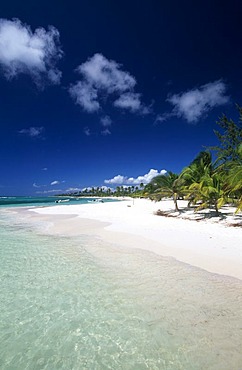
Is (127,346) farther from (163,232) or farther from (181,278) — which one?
(163,232)

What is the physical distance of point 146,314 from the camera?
13.3 feet

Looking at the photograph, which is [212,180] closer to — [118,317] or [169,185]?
[169,185]

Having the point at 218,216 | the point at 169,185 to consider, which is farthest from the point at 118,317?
the point at 169,185

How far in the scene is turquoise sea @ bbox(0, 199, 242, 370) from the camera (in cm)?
298

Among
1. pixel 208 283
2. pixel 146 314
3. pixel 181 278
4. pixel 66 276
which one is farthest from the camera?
pixel 66 276

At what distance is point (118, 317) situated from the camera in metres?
4.00

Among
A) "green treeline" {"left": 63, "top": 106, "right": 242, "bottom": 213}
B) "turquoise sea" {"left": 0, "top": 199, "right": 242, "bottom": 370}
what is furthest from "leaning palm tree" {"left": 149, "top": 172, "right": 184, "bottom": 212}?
"turquoise sea" {"left": 0, "top": 199, "right": 242, "bottom": 370}

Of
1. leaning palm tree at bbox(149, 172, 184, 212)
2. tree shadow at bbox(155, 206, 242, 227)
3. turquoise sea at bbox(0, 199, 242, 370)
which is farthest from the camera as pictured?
leaning palm tree at bbox(149, 172, 184, 212)

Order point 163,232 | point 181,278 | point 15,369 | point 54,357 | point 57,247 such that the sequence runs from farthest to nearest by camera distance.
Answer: point 163,232 → point 57,247 → point 181,278 → point 54,357 → point 15,369

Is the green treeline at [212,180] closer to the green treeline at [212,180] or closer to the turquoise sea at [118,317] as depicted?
the green treeline at [212,180]

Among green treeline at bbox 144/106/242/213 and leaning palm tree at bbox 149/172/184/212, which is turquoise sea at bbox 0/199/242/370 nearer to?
green treeline at bbox 144/106/242/213

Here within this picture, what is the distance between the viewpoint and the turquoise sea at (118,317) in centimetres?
298

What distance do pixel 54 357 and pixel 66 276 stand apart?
3018 millimetres

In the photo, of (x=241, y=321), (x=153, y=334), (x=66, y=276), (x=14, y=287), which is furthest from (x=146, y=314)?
(x=14, y=287)
